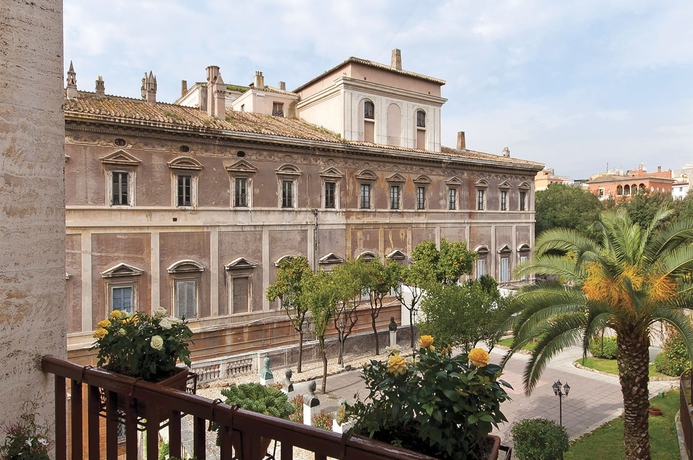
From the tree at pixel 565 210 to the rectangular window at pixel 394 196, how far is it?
25.8m

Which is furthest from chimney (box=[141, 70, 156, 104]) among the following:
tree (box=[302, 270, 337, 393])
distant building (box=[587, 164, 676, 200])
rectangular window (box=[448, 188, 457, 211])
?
distant building (box=[587, 164, 676, 200])

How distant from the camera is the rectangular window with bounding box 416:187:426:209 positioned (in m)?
23.6

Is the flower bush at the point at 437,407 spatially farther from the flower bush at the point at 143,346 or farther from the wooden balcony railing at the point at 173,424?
the flower bush at the point at 143,346

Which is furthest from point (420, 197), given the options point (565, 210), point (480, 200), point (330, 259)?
point (565, 210)

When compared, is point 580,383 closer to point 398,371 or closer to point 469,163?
point 469,163

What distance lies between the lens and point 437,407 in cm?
220

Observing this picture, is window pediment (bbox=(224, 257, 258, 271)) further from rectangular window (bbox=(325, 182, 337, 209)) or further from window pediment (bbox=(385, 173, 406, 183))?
window pediment (bbox=(385, 173, 406, 183))

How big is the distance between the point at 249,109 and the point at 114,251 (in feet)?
38.4

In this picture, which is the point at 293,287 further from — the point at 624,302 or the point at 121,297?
the point at 624,302

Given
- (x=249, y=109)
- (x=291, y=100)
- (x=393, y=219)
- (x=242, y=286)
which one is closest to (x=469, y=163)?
(x=393, y=219)

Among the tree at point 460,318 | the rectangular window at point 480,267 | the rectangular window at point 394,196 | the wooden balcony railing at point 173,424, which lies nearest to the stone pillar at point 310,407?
the tree at point 460,318

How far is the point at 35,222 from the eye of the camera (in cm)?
295

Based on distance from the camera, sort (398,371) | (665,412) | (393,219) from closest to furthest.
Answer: (398,371), (665,412), (393,219)

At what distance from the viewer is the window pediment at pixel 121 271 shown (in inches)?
613
